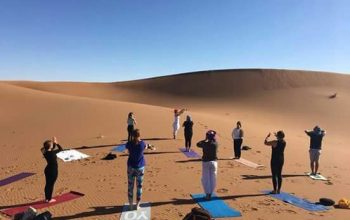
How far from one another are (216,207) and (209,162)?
1.09 m

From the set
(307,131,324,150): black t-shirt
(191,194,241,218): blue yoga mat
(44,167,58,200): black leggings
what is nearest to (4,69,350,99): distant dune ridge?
(307,131,324,150): black t-shirt

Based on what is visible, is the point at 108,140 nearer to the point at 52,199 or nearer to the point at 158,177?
the point at 158,177

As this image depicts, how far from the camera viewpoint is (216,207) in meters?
9.03

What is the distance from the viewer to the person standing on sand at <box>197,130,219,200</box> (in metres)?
9.38

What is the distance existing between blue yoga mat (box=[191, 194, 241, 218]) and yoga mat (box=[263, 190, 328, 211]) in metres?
1.76

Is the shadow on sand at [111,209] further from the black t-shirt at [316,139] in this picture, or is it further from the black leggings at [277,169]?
the black t-shirt at [316,139]

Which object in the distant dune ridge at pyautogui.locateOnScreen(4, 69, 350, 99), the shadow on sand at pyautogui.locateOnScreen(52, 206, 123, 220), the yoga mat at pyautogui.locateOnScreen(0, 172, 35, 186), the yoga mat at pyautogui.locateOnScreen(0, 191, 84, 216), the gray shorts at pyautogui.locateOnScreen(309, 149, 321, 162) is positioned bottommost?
the shadow on sand at pyautogui.locateOnScreen(52, 206, 123, 220)

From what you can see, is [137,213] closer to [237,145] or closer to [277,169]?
[277,169]

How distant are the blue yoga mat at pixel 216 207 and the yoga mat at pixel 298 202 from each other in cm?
176

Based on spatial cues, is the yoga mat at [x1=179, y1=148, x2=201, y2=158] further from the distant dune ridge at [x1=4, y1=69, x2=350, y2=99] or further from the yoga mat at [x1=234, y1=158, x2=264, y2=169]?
the distant dune ridge at [x1=4, y1=69, x2=350, y2=99]

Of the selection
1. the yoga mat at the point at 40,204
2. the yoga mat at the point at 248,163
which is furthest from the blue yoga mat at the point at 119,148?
the yoga mat at the point at 40,204

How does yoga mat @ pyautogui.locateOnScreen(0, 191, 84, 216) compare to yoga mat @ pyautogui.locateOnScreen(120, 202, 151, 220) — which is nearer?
yoga mat @ pyautogui.locateOnScreen(120, 202, 151, 220)

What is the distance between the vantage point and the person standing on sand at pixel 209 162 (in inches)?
369

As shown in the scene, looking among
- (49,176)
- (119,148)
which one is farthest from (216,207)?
(119,148)
